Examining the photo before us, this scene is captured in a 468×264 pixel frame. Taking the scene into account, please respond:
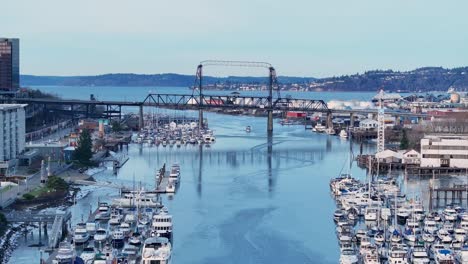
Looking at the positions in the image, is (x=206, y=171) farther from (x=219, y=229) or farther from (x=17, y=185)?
(x=219, y=229)

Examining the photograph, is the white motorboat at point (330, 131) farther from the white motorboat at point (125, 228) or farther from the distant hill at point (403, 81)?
the distant hill at point (403, 81)

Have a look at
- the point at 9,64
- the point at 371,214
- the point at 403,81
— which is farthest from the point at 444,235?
the point at 403,81


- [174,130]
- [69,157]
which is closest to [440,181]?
[69,157]

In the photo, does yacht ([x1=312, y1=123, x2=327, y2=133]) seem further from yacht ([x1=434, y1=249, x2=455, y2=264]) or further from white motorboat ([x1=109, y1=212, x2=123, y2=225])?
yacht ([x1=434, y1=249, x2=455, y2=264])

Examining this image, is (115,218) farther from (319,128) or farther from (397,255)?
(319,128)

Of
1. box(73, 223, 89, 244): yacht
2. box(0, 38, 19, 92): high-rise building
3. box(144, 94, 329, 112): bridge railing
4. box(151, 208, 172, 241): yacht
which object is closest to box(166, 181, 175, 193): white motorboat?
box(151, 208, 172, 241): yacht
